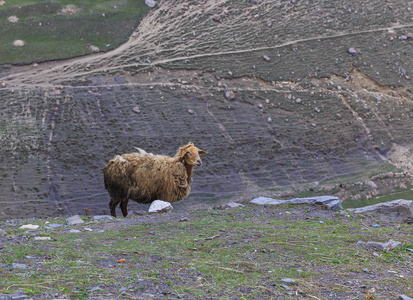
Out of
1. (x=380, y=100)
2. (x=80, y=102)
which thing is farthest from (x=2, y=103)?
(x=380, y=100)

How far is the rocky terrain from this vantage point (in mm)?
22750

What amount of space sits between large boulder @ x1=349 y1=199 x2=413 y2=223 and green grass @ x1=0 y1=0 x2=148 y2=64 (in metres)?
22.8

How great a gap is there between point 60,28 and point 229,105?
40.8 feet

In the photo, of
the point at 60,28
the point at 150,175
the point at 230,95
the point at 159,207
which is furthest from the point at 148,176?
the point at 60,28

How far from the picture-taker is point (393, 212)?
11.8m

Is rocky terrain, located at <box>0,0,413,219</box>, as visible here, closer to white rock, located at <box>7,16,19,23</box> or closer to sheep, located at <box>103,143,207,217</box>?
white rock, located at <box>7,16,19,23</box>

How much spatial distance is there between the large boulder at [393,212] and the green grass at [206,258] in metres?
1.07

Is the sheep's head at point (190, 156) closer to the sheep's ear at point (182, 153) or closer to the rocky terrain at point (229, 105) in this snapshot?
the sheep's ear at point (182, 153)

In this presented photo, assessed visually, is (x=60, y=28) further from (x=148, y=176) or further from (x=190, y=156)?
(x=190, y=156)

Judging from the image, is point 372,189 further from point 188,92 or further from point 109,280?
point 109,280

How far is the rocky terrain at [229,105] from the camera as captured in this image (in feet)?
74.6

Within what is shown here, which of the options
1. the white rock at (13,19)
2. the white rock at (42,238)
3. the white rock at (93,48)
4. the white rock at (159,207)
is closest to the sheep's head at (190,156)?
the white rock at (159,207)

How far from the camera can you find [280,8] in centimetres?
3747

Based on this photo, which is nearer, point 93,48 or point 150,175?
point 150,175
